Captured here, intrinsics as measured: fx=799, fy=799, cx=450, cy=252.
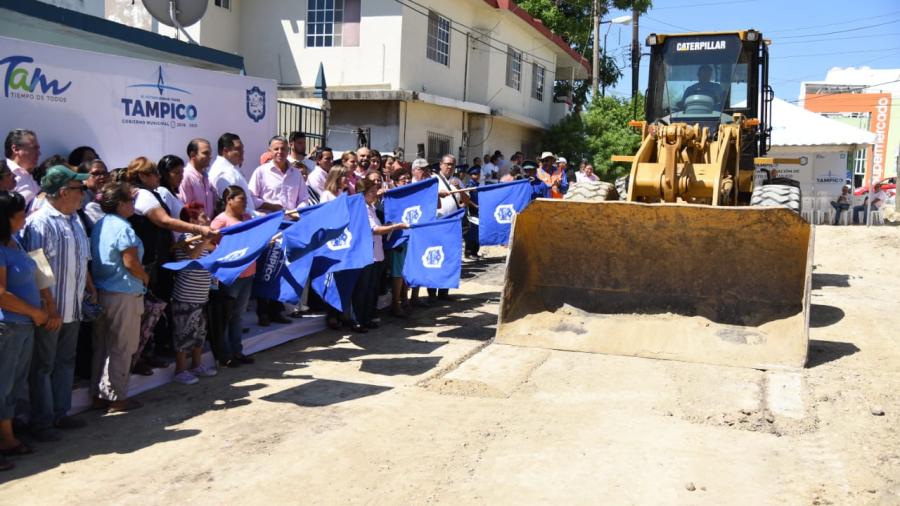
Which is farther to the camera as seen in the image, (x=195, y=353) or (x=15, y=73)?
(x=195, y=353)

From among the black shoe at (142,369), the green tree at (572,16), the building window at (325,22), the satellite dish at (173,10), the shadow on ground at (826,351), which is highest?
the green tree at (572,16)

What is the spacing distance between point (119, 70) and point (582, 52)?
30.2 meters

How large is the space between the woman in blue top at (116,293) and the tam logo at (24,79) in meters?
Answer: 1.52

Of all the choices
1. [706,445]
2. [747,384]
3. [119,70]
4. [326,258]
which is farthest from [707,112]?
[119,70]

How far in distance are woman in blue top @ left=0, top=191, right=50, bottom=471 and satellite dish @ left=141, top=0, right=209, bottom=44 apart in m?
6.31

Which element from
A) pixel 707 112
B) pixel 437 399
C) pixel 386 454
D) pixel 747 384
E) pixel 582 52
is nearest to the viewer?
pixel 386 454

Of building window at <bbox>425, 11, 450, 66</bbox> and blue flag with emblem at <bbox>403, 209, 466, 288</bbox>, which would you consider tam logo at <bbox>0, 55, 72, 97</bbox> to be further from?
building window at <bbox>425, 11, 450, 66</bbox>

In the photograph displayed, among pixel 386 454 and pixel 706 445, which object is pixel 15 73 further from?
pixel 706 445

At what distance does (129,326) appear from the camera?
5.78 meters

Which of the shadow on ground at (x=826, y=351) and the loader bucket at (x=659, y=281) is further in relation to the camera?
the loader bucket at (x=659, y=281)

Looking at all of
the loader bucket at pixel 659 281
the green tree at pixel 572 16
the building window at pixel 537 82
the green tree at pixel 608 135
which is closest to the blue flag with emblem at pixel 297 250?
the loader bucket at pixel 659 281

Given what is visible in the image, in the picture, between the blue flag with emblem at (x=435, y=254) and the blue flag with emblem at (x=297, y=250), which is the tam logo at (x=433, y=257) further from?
the blue flag with emblem at (x=297, y=250)

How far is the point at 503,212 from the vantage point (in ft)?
33.3

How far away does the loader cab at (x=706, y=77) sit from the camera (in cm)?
1105
